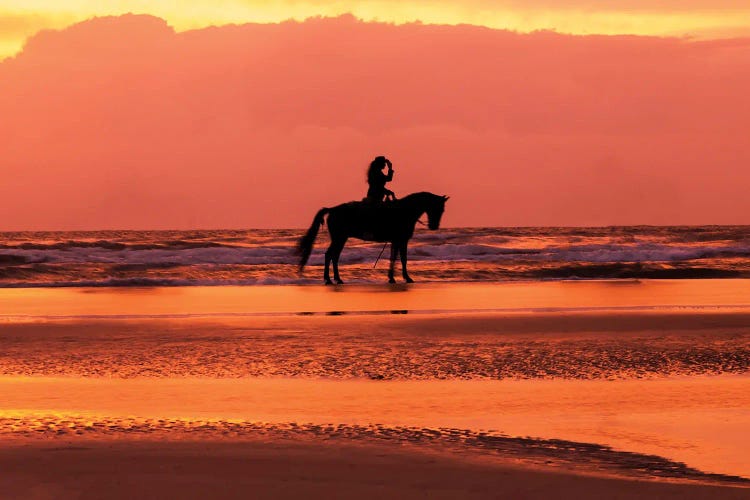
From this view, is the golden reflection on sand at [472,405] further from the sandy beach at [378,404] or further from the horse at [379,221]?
the horse at [379,221]

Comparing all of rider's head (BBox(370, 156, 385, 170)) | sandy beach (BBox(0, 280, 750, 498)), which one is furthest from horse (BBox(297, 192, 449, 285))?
sandy beach (BBox(0, 280, 750, 498))

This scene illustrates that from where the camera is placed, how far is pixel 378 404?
27.6 feet

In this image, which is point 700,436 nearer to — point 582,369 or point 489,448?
point 489,448

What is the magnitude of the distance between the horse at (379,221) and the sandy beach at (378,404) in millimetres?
11185

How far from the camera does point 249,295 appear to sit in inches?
871

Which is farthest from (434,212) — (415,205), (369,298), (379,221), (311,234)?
(369,298)

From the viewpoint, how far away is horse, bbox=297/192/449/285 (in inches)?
1097

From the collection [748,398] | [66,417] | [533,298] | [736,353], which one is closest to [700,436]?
[748,398]

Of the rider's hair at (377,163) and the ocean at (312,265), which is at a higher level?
the rider's hair at (377,163)

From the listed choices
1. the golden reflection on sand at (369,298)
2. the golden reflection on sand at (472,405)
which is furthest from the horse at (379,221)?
the golden reflection on sand at (472,405)

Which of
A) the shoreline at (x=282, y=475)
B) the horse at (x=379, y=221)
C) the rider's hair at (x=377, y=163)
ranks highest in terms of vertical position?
the rider's hair at (x=377, y=163)

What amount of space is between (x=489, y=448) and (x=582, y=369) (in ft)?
13.0

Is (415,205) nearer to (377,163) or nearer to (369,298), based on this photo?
(377,163)

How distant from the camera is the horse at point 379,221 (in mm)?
27859
